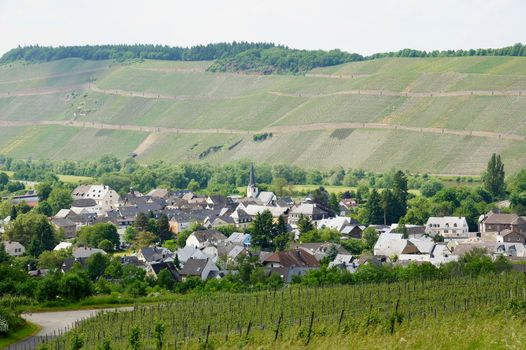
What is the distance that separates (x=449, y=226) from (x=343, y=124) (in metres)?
72.5

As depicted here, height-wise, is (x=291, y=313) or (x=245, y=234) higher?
(x=291, y=313)

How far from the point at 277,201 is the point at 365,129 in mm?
50977

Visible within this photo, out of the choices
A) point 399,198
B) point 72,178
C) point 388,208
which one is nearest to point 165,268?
point 388,208

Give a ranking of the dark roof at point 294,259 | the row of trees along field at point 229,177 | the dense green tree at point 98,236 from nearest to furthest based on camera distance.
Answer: the dark roof at point 294,259 < the dense green tree at point 98,236 < the row of trees along field at point 229,177

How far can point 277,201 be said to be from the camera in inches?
4232

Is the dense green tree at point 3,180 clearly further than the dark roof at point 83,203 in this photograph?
Yes

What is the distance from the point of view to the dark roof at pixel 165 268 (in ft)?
215

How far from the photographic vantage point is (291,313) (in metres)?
40.8

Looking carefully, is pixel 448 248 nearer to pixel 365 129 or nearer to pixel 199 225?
pixel 199 225

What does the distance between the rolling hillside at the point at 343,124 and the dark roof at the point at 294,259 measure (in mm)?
57640

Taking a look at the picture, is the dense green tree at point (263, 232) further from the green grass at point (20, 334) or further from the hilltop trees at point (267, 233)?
the green grass at point (20, 334)

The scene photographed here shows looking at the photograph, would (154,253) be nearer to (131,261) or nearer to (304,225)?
(131,261)

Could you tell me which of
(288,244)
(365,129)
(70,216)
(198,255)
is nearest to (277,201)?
(70,216)

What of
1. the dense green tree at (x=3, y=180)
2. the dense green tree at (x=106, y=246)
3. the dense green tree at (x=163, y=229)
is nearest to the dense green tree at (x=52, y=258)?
the dense green tree at (x=106, y=246)
